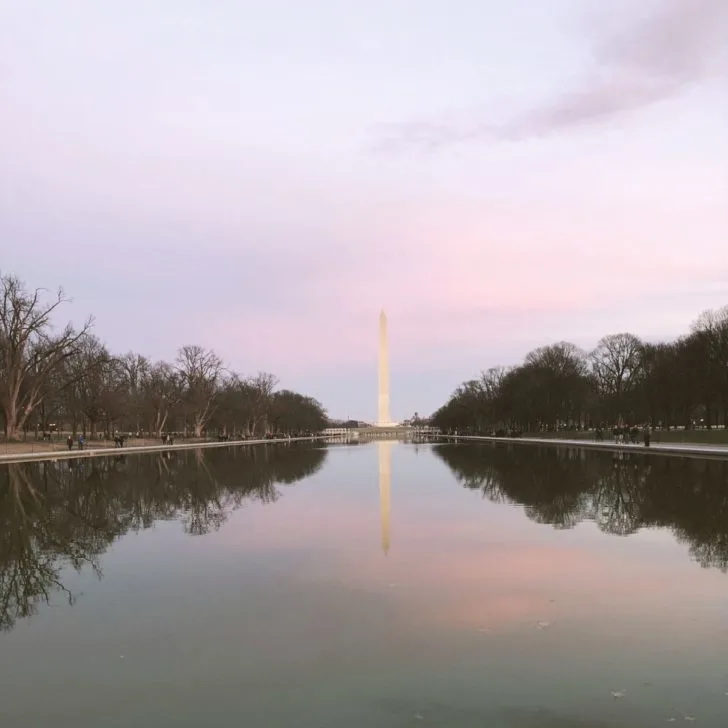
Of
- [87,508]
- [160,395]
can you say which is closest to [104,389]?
[160,395]

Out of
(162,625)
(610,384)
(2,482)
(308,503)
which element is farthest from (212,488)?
(610,384)

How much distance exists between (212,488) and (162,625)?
17801 millimetres

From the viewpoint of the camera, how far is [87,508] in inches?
768

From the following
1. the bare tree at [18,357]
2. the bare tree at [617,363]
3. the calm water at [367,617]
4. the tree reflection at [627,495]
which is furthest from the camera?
the bare tree at [617,363]

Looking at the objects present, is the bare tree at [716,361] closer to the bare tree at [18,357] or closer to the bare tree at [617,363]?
the bare tree at [617,363]

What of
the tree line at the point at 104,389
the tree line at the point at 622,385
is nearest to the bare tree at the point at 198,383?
the tree line at the point at 104,389

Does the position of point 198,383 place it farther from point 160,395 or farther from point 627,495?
point 627,495

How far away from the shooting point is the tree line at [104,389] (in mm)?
56250

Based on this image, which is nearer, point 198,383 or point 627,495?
point 627,495

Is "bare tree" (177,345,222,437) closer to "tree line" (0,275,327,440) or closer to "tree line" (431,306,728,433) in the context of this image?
"tree line" (0,275,327,440)

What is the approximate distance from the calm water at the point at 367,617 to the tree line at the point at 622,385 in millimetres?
46103

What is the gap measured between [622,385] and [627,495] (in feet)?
242

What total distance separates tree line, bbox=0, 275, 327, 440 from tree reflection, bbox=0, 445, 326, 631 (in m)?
22.5

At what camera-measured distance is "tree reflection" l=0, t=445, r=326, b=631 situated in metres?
10.9
